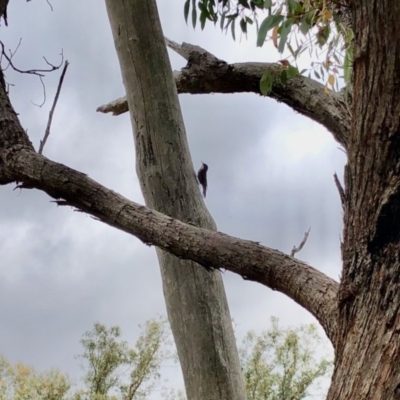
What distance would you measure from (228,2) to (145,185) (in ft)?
1.85

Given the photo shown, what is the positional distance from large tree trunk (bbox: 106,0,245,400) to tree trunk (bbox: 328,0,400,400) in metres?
0.64

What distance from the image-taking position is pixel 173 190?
1.56 meters

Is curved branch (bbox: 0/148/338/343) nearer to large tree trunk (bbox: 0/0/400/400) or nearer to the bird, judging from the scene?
large tree trunk (bbox: 0/0/400/400)

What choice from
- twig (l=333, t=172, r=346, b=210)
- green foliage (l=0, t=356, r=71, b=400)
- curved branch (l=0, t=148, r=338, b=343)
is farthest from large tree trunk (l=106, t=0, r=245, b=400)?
green foliage (l=0, t=356, r=71, b=400)

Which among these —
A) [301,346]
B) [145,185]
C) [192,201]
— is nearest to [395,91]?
[192,201]

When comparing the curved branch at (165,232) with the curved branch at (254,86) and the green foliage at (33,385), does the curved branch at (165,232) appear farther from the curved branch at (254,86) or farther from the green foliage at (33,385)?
the green foliage at (33,385)

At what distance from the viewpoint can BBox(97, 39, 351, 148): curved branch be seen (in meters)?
1.55

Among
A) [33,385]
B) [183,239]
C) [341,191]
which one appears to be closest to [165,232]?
[183,239]

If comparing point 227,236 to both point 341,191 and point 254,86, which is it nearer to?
point 341,191

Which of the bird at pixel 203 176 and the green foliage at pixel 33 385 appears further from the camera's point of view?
the green foliage at pixel 33 385

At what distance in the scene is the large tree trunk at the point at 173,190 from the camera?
1.45 m

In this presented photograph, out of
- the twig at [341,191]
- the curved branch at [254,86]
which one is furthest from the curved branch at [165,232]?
the curved branch at [254,86]

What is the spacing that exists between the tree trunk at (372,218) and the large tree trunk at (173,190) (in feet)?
2.09

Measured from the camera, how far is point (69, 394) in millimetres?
4297
